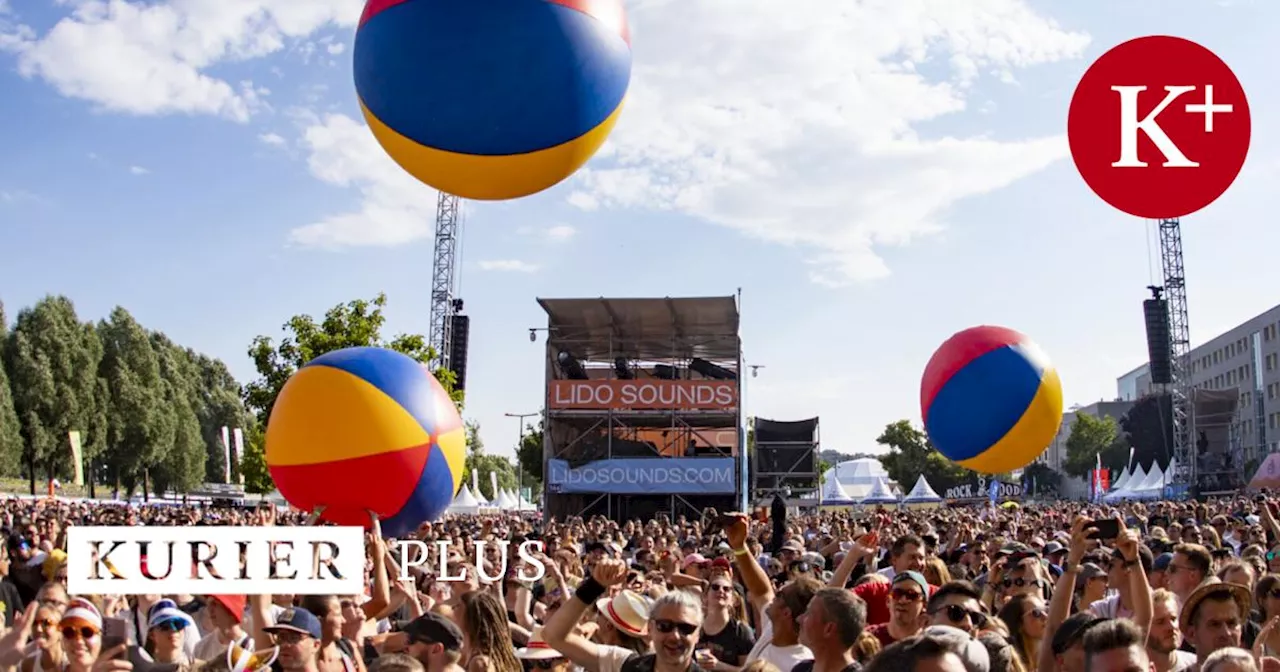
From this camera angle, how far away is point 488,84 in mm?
4895

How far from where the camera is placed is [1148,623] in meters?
5.41

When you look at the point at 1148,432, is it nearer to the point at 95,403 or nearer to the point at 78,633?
the point at 95,403

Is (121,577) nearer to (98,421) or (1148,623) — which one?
(1148,623)

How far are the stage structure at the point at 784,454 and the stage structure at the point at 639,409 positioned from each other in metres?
1.22

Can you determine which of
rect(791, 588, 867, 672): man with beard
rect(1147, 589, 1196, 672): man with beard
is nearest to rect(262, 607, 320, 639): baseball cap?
rect(791, 588, 867, 672): man with beard

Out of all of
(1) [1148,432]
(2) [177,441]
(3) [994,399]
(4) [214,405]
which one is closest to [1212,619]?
(3) [994,399]

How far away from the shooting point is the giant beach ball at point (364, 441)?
264 inches

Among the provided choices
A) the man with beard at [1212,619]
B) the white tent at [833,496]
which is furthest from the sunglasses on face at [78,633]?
the white tent at [833,496]

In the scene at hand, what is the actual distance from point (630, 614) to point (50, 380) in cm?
6162

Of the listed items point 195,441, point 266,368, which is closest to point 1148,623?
point 266,368

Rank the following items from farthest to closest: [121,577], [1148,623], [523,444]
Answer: [523,444]
[121,577]
[1148,623]

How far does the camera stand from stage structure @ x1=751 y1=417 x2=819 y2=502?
34188mm

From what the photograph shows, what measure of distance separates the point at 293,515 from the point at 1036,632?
11.0m

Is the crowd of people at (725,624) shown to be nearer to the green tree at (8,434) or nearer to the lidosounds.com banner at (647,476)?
the lidosounds.com banner at (647,476)
